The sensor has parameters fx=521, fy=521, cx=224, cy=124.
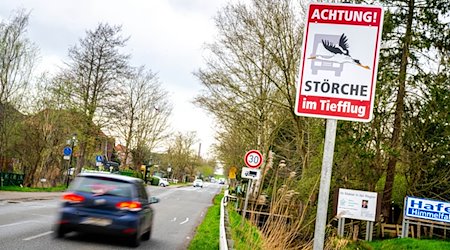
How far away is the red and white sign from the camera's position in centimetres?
336

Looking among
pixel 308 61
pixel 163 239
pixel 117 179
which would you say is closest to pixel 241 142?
pixel 163 239

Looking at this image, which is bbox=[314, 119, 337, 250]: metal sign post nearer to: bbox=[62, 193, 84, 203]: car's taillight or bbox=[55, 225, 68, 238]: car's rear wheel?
bbox=[62, 193, 84, 203]: car's taillight

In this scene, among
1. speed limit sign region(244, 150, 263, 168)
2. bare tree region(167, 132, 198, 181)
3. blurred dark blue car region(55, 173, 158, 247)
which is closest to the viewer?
blurred dark blue car region(55, 173, 158, 247)

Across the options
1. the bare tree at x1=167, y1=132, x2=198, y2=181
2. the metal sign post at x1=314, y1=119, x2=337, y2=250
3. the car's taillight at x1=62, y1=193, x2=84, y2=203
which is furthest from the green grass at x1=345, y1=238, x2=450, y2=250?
the bare tree at x1=167, y1=132, x2=198, y2=181

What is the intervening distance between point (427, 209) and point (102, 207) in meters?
16.5

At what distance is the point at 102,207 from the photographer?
11250mm

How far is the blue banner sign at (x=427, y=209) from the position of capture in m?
22.5

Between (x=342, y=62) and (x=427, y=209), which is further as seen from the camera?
(x=427, y=209)

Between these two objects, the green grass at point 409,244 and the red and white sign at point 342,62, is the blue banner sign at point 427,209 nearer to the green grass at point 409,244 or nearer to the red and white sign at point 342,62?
the green grass at point 409,244

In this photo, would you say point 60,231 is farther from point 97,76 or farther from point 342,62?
point 97,76

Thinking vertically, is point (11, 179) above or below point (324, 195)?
below

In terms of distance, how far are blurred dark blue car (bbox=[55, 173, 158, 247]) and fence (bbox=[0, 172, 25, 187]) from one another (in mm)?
21069

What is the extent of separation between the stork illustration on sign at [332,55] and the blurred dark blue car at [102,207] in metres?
8.65

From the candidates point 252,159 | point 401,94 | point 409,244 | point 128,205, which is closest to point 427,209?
point 409,244
